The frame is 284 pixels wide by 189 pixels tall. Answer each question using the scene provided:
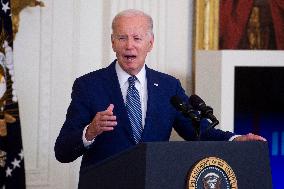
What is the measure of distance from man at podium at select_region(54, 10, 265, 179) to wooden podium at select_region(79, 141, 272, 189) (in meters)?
0.68

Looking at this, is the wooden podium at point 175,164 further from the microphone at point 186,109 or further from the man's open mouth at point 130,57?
the man's open mouth at point 130,57

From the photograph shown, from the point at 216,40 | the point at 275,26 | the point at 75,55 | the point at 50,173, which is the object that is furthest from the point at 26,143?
the point at 275,26

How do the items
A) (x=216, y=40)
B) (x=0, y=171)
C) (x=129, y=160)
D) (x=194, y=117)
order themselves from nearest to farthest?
(x=129, y=160), (x=194, y=117), (x=0, y=171), (x=216, y=40)

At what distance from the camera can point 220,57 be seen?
13.7 ft

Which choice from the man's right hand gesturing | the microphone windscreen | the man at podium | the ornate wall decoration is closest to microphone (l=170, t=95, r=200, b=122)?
the microphone windscreen

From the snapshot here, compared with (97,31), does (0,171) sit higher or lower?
lower

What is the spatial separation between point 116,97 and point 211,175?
3.54 feet

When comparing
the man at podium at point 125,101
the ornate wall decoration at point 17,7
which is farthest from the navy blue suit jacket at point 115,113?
the ornate wall decoration at point 17,7

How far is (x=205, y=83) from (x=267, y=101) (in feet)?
1.71

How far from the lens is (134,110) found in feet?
8.83

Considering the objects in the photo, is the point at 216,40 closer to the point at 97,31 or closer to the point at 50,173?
the point at 97,31

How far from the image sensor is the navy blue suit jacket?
258 cm

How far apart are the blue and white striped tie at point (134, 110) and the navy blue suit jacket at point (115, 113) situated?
3cm

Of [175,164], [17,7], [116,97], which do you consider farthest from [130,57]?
[17,7]
